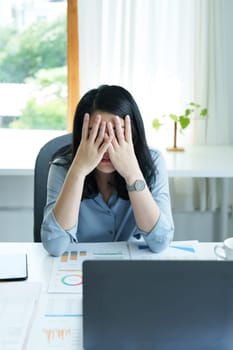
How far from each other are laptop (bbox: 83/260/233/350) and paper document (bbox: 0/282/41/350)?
17 cm

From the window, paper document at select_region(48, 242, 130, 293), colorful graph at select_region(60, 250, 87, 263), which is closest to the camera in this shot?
paper document at select_region(48, 242, 130, 293)

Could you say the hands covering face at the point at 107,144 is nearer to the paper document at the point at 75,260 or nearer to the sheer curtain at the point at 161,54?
the paper document at the point at 75,260

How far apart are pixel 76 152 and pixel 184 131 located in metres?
1.24

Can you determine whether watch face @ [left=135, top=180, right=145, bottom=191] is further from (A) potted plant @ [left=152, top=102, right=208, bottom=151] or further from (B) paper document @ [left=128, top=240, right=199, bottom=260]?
(A) potted plant @ [left=152, top=102, right=208, bottom=151]

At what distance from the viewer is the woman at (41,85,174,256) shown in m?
1.33

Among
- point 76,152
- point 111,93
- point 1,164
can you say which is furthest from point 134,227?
point 1,164

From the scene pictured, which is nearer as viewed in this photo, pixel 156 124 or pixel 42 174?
pixel 42 174

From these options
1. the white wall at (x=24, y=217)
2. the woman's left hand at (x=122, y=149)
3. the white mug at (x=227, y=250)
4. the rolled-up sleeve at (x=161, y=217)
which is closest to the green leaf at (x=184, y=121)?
the white wall at (x=24, y=217)

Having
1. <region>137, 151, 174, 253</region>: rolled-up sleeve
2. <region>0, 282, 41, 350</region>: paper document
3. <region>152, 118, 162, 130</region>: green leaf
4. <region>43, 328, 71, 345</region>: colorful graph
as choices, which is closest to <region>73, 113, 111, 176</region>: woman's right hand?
<region>137, 151, 174, 253</region>: rolled-up sleeve

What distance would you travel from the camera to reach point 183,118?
7.98 feet

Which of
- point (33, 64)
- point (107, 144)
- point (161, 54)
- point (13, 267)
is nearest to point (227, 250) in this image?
point (107, 144)

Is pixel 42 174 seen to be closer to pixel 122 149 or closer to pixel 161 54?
pixel 122 149

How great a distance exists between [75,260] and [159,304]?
52 cm

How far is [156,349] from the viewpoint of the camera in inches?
31.8
